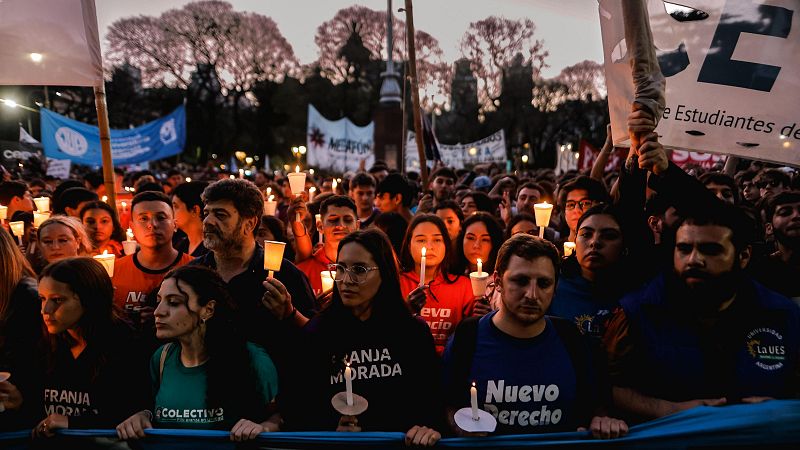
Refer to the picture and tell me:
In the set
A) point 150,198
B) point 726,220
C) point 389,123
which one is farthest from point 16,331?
point 389,123

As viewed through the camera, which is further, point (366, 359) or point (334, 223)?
point (334, 223)

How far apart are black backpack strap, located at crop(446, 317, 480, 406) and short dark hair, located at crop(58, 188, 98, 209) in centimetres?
507

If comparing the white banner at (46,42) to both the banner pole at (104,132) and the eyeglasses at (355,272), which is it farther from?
the eyeglasses at (355,272)

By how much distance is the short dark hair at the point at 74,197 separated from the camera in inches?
251

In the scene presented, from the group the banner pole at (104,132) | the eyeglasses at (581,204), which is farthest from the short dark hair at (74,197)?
the eyeglasses at (581,204)

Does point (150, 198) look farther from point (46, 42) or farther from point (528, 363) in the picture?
point (528, 363)

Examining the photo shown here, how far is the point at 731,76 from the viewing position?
4195 millimetres

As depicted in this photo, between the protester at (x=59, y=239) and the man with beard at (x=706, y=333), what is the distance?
3486 millimetres

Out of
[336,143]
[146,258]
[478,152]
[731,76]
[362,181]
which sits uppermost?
[336,143]

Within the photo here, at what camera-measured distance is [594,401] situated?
8.39ft

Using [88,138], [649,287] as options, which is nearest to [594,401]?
[649,287]

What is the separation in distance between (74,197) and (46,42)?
2220mm

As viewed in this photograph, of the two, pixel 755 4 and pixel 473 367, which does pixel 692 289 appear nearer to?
pixel 473 367

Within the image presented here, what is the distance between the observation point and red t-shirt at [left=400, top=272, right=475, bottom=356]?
3.95 m
